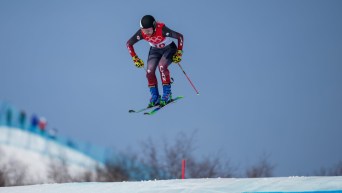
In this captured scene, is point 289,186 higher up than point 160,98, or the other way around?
point 160,98

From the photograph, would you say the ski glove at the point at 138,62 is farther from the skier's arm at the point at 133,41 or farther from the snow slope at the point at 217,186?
the snow slope at the point at 217,186

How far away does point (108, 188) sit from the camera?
1027 cm

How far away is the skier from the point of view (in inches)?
373

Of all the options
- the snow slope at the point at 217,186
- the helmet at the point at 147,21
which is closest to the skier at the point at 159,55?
the helmet at the point at 147,21

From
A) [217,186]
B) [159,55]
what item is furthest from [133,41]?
[217,186]

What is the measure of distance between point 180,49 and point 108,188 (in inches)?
93.0

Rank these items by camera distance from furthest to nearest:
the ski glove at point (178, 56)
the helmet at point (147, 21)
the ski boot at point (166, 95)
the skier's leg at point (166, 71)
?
1. the ski boot at point (166, 95)
2. the skier's leg at point (166, 71)
3. the ski glove at point (178, 56)
4. the helmet at point (147, 21)

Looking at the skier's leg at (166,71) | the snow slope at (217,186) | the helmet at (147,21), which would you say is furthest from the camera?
the skier's leg at (166,71)

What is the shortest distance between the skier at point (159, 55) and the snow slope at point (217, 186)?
1.19 m

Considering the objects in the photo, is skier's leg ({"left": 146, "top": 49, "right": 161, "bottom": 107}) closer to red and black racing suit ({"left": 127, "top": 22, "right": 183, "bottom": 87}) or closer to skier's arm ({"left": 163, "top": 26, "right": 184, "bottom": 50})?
red and black racing suit ({"left": 127, "top": 22, "right": 183, "bottom": 87})

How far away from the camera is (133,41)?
9734 millimetres

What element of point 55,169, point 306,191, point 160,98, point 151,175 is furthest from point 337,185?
point 55,169

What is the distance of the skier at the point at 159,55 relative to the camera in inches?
373

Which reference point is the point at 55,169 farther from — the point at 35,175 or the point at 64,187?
the point at 64,187
